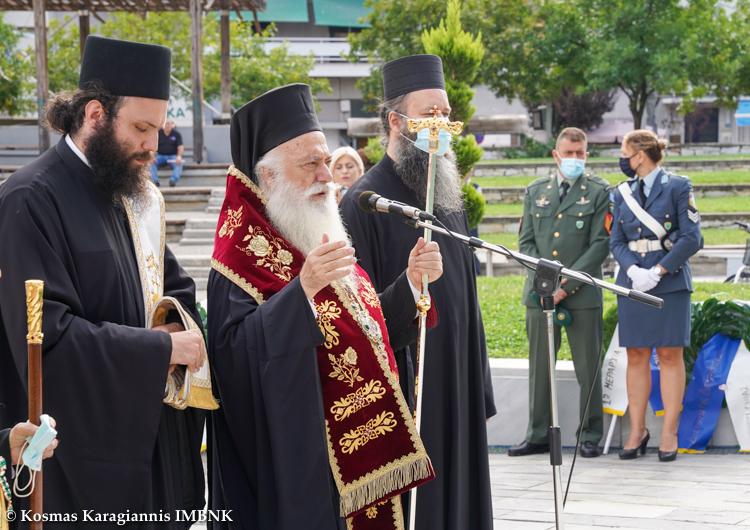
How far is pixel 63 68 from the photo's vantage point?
84.7 feet

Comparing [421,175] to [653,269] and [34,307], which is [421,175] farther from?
[653,269]

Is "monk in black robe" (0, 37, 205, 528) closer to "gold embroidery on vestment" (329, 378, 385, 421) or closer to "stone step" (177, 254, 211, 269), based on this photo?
"gold embroidery on vestment" (329, 378, 385, 421)

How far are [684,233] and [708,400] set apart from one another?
1.20 meters

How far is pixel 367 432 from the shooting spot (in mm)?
2896

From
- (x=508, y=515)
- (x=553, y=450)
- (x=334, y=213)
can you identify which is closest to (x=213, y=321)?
(x=334, y=213)

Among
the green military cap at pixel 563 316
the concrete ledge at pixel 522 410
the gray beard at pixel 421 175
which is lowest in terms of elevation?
the concrete ledge at pixel 522 410

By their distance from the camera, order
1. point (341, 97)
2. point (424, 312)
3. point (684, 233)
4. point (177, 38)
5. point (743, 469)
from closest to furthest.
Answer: point (424, 312) → point (743, 469) → point (684, 233) → point (177, 38) → point (341, 97)

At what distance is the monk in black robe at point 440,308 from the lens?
3350 millimetres

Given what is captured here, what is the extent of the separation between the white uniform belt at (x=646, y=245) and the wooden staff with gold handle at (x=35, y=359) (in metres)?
4.50

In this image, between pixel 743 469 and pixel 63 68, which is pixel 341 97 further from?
pixel 743 469

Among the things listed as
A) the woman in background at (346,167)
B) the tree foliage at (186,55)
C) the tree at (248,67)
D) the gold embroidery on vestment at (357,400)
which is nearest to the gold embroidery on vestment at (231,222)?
the gold embroidery on vestment at (357,400)

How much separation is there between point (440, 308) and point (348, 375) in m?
0.75

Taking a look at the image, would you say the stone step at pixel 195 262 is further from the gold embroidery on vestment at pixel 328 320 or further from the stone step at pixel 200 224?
the gold embroidery on vestment at pixel 328 320

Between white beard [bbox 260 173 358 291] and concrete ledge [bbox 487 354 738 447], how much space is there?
3.33 meters
